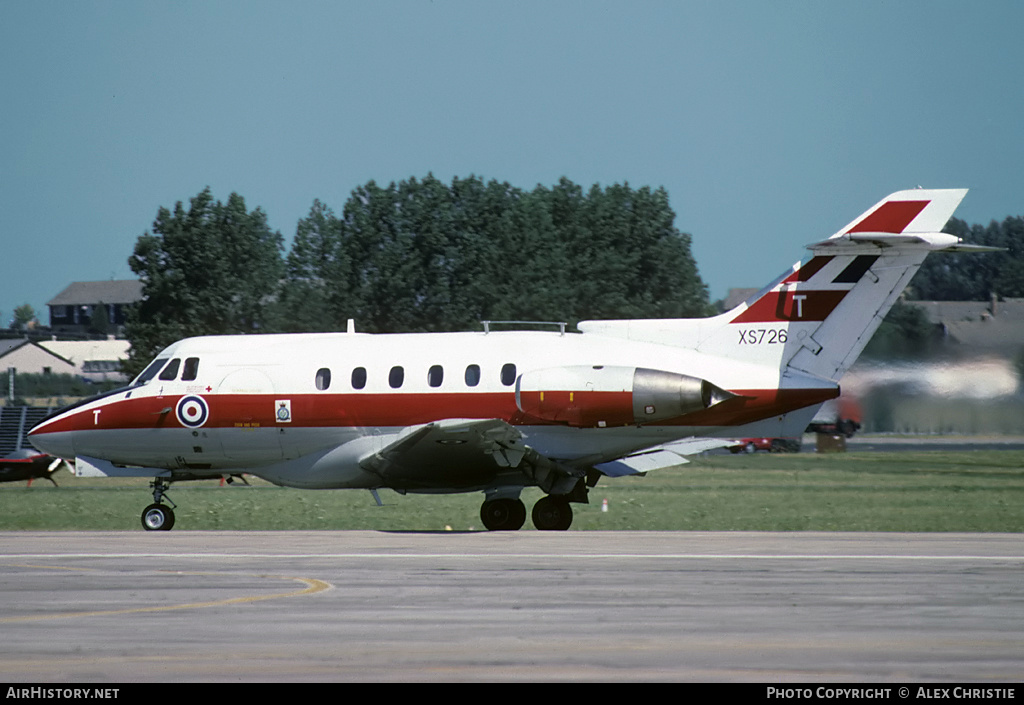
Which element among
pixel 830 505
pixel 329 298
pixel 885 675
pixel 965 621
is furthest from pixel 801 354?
pixel 329 298

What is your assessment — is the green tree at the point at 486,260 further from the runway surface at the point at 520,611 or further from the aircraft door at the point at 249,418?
the runway surface at the point at 520,611

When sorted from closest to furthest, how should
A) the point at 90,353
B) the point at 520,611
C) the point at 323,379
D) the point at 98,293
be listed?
the point at 520,611 → the point at 323,379 → the point at 90,353 → the point at 98,293

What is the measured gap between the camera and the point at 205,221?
269 feet

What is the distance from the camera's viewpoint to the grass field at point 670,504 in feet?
84.3

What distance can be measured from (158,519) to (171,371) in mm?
2778

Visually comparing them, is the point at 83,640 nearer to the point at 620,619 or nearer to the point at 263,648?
the point at 263,648

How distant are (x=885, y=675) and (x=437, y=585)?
638 centimetres

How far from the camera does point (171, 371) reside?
24.7 meters

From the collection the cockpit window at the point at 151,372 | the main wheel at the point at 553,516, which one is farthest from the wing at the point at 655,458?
the cockpit window at the point at 151,372

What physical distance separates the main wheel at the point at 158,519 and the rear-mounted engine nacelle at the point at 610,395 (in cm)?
698

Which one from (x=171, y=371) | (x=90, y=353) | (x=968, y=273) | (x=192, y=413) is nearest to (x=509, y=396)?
(x=192, y=413)

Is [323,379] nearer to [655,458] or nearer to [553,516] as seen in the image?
[553,516]

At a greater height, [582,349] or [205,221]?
[205,221]

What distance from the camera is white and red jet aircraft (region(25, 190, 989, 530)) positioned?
21969 millimetres
